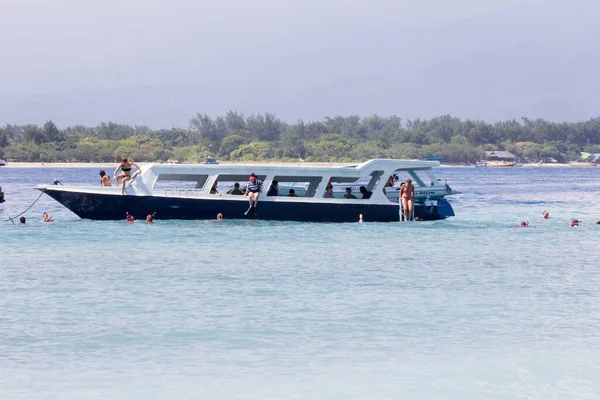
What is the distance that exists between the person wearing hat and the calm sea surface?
4183 millimetres

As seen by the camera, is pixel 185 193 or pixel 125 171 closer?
pixel 125 171

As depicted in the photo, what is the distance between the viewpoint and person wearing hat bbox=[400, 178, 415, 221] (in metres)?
34.5

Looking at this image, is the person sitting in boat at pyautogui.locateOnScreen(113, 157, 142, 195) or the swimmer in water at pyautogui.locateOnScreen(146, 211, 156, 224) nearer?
the person sitting in boat at pyautogui.locateOnScreen(113, 157, 142, 195)

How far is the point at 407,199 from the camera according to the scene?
34781mm

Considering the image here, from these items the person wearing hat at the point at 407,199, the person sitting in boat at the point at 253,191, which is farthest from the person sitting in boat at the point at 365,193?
the person sitting in boat at the point at 253,191

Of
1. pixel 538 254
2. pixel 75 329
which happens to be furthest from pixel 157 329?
pixel 538 254

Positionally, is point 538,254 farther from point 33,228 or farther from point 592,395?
point 33,228

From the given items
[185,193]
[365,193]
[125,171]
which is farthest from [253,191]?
[125,171]

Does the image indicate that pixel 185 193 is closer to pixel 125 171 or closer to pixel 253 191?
pixel 125 171

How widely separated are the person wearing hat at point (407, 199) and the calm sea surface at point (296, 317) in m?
4.18

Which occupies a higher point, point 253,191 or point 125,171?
point 125,171

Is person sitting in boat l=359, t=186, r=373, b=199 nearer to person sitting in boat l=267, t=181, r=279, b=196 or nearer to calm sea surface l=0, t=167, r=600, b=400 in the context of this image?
person sitting in boat l=267, t=181, r=279, b=196

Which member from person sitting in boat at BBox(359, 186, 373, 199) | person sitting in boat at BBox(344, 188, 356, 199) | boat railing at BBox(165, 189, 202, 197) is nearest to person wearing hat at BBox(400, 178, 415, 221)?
person sitting in boat at BBox(359, 186, 373, 199)

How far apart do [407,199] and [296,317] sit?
18.3 metres
